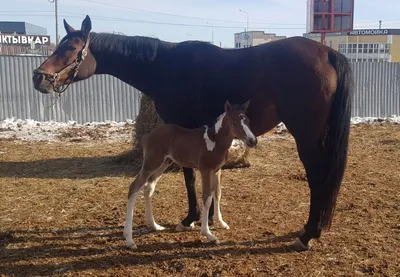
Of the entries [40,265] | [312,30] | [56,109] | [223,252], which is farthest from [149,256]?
[312,30]

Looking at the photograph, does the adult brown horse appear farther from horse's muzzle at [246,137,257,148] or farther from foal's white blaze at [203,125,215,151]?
Answer: horse's muzzle at [246,137,257,148]

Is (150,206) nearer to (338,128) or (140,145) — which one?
(338,128)

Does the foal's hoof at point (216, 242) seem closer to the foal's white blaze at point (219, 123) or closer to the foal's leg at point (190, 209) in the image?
the foal's leg at point (190, 209)

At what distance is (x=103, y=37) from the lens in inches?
166

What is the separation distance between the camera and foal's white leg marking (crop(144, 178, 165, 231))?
4188 mm

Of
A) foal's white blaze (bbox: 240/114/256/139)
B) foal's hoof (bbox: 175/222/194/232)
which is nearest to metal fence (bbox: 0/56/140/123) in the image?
foal's hoof (bbox: 175/222/194/232)

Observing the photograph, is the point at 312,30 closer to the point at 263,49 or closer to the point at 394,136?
the point at 394,136

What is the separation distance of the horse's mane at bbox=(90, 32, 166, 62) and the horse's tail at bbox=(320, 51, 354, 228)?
6.11 feet

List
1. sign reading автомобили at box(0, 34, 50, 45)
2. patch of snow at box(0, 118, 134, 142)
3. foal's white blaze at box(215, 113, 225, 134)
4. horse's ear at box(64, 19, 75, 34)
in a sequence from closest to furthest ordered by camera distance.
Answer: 1. foal's white blaze at box(215, 113, 225, 134)
2. horse's ear at box(64, 19, 75, 34)
3. patch of snow at box(0, 118, 134, 142)
4. sign reading автомобили at box(0, 34, 50, 45)

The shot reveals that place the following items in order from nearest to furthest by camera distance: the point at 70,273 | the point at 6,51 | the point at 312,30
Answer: the point at 70,273 < the point at 312,30 < the point at 6,51

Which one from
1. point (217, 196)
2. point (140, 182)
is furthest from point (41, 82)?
point (217, 196)

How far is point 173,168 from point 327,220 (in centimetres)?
371

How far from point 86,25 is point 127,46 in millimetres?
469

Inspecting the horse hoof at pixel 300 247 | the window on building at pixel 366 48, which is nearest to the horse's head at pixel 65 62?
the horse hoof at pixel 300 247
